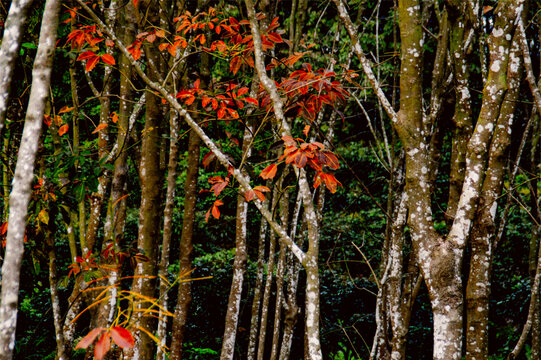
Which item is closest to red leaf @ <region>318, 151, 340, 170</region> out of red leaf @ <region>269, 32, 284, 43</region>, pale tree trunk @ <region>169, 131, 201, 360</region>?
red leaf @ <region>269, 32, 284, 43</region>

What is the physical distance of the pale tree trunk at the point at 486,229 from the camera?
2.86 m

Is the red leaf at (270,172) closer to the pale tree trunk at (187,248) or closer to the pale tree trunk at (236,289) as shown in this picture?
the pale tree trunk at (236,289)

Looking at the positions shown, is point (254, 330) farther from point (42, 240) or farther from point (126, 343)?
point (126, 343)

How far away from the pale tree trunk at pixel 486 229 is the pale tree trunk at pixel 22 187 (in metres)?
2.55

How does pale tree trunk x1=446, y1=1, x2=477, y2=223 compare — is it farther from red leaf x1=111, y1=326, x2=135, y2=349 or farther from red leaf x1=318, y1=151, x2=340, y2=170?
red leaf x1=111, y1=326, x2=135, y2=349

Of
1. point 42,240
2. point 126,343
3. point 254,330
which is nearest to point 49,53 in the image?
point 126,343

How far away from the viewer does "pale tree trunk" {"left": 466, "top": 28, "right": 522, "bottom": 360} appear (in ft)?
9.37

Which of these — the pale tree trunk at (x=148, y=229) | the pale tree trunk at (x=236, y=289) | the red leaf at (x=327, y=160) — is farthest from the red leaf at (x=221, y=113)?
the pale tree trunk at (x=236, y=289)

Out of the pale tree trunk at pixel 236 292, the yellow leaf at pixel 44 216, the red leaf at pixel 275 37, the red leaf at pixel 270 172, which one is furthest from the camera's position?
the pale tree trunk at pixel 236 292

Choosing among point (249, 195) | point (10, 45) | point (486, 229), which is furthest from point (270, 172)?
point (486, 229)

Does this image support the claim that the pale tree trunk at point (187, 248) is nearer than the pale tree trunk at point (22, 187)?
No

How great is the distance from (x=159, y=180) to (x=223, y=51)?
1.11 m

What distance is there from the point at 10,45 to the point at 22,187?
497mm

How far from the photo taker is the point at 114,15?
13.1 ft
